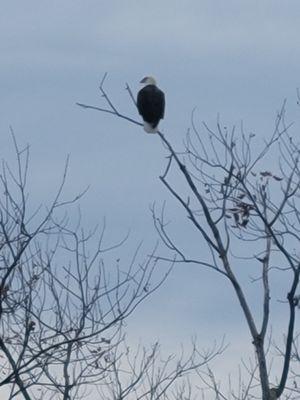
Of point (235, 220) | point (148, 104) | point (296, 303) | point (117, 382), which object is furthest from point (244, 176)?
point (148, 104)

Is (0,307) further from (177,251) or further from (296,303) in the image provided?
(296,303)

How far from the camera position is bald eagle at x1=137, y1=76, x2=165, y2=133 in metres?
17.3

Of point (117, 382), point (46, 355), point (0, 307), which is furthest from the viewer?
point (117, 382)

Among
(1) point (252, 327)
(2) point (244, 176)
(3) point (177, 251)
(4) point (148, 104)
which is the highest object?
(4) point (148, 104)

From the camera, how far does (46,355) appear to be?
9906 millimetres

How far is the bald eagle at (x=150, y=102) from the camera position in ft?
56.8

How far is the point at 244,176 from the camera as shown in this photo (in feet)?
33.2

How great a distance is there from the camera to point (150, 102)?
59.7ft

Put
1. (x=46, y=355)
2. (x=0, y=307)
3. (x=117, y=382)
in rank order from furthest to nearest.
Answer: (x=117, y=382), (x=46, y=355), (x=0, y=307)

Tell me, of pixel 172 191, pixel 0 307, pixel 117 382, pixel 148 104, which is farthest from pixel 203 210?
pixel 148 104

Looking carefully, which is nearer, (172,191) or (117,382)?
(172,191)

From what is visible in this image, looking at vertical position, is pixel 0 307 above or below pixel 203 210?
below

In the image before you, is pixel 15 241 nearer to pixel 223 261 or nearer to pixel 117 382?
pixel 223 261

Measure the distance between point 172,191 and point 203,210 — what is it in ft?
0.92
